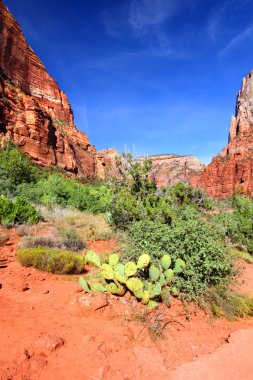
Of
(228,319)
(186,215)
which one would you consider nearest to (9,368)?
(228,319)

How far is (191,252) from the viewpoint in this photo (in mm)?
5344

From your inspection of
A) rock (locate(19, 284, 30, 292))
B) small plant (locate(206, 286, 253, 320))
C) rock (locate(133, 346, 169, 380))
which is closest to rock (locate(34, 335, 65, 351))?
rock (locate(133, 346, 169, 380))

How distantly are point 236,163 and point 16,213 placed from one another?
59.9m

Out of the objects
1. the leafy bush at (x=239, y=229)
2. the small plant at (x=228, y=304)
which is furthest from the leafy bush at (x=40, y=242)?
the leafy bush at (x=239, y=229)

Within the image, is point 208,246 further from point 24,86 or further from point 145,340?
point 24,86

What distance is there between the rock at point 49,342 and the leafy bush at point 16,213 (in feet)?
20.0

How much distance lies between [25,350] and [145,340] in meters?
1.58

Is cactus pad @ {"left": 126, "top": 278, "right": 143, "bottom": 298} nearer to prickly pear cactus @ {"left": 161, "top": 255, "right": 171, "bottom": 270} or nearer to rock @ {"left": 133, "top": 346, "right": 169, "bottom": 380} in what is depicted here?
prickly pear cactus @ {"left": 161, "top": 255, "right": 171, "bottom": 270}

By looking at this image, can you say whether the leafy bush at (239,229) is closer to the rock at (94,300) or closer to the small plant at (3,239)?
the rock at (94,300)

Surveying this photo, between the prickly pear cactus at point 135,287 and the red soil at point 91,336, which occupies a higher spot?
the prickly pear cactus at point 135,287

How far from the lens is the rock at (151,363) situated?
2.85 meters

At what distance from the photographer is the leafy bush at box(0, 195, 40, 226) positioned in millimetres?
8570

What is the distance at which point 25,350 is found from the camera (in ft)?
9.32

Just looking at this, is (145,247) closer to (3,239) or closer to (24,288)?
(24,288)
